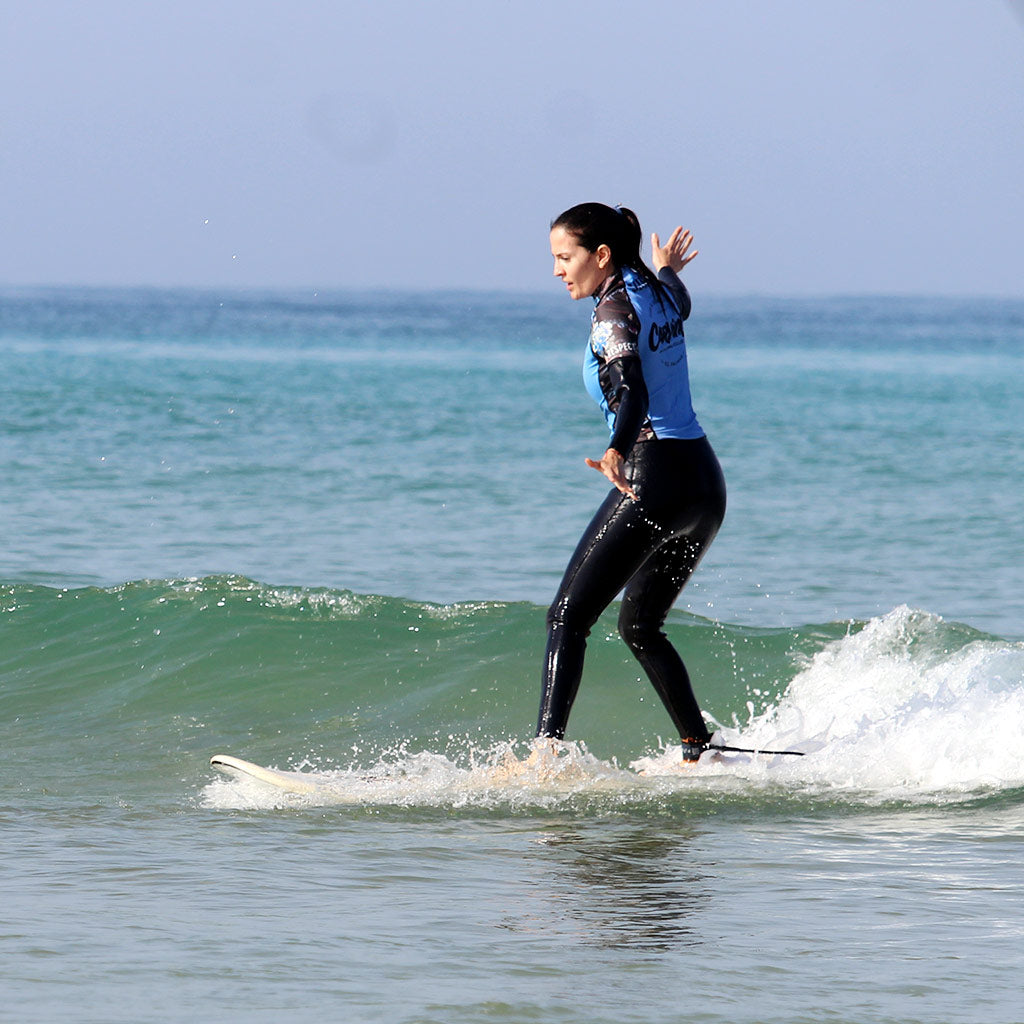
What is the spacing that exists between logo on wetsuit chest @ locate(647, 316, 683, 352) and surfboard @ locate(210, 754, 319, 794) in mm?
1892

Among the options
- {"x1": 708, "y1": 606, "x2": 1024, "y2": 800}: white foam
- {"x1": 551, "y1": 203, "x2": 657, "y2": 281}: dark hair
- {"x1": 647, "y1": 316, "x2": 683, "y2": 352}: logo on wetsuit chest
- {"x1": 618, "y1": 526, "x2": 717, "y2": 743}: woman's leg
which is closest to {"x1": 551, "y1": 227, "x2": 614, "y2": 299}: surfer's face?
{"x1": 551, "y1": 203, "x2": 657, "y2": 281}: dark hair

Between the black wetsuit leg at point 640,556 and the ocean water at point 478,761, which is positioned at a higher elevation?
the black wetsuit leg at point 640,556

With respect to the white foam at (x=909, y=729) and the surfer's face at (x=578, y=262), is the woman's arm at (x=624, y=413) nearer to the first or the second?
the surfer's face at (x=578, y=262)

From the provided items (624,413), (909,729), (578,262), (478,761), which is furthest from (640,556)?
(478,761)

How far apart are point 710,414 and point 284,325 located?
55618mm

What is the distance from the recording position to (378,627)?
29.8 ft

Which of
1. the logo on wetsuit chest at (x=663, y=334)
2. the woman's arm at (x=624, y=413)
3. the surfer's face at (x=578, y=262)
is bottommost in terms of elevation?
the woman's arm at (x=624, y=413)

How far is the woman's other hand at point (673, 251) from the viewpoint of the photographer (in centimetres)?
559

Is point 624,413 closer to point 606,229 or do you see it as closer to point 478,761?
point 606,229

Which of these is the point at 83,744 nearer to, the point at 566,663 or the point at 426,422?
the point at 566,663

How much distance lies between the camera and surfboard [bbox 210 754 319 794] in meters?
5.57

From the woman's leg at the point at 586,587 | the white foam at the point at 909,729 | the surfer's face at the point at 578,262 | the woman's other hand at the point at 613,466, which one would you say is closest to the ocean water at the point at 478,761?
the white foam at the point at 909,729

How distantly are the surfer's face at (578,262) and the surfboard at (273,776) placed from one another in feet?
6.23

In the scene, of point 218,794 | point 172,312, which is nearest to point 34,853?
point 218,794
